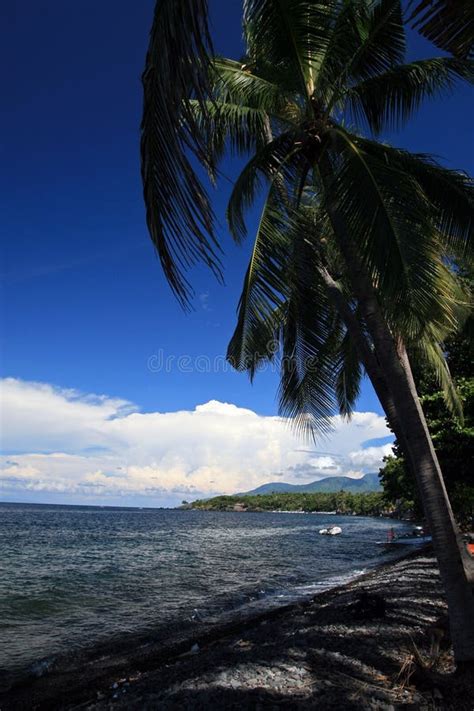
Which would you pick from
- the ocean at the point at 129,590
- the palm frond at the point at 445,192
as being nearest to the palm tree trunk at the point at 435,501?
the palm frond at the point at 445,192

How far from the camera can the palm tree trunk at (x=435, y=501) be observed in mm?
5047

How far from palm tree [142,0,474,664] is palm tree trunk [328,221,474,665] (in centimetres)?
1

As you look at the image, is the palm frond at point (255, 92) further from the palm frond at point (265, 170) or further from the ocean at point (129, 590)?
the ocean at point (129, 590)

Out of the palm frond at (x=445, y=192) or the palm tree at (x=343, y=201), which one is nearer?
the palm tree at (x=343, y=201)

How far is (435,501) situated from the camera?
17.1 feet

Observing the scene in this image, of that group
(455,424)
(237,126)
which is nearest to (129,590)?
(455,424)

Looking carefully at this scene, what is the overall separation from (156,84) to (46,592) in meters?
20.7

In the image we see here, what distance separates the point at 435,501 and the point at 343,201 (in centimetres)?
381

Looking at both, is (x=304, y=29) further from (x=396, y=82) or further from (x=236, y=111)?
(x=396, y=82)

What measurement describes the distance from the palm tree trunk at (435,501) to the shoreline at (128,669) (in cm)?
312

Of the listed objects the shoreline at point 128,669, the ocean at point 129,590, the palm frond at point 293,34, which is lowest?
the ocean at point 129,590

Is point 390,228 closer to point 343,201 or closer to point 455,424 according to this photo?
point 343,201

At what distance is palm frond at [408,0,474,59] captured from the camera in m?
2.53

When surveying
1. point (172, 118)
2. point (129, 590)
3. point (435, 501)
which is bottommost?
point (129, 590)
